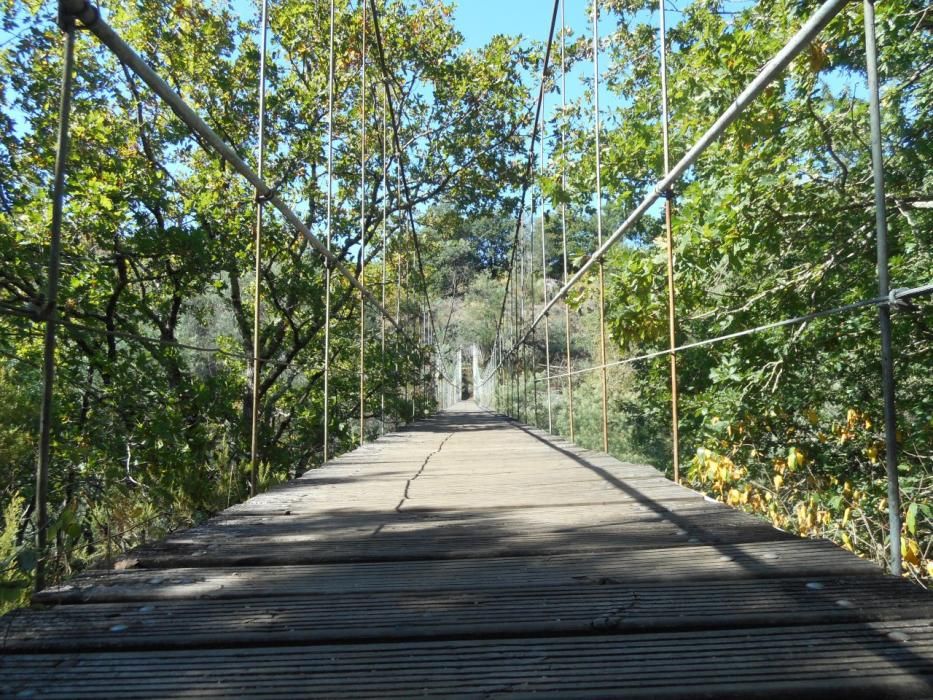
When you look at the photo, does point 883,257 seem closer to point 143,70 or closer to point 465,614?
point 465,614

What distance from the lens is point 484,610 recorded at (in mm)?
821

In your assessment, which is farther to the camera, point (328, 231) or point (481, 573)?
point (328, 231)

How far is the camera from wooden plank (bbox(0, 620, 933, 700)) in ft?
2.00

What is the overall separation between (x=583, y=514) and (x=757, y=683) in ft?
2.60

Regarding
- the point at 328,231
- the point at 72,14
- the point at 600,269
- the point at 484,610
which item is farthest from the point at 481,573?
the point at 328,231

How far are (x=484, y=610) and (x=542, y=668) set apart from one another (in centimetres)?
17

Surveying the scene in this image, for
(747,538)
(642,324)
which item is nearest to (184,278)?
(642,324)

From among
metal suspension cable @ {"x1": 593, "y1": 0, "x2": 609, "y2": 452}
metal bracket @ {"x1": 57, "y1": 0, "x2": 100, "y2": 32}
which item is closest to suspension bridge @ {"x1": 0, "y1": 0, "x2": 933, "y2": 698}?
metal bracket @ {"x1": 57, "y1": 0, "x2": 100, "y2": 32}

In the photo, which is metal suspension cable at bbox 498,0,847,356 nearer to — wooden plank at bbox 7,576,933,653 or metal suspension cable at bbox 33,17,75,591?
wooden plank at bbox 7,576,933,653

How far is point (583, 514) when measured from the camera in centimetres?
140

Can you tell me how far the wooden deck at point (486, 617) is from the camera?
632 mm

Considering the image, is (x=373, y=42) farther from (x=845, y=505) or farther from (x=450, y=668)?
(x=450, y=668)

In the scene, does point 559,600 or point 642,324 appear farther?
point 642,324

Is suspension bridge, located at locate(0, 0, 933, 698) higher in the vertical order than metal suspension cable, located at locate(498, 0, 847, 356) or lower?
lower
